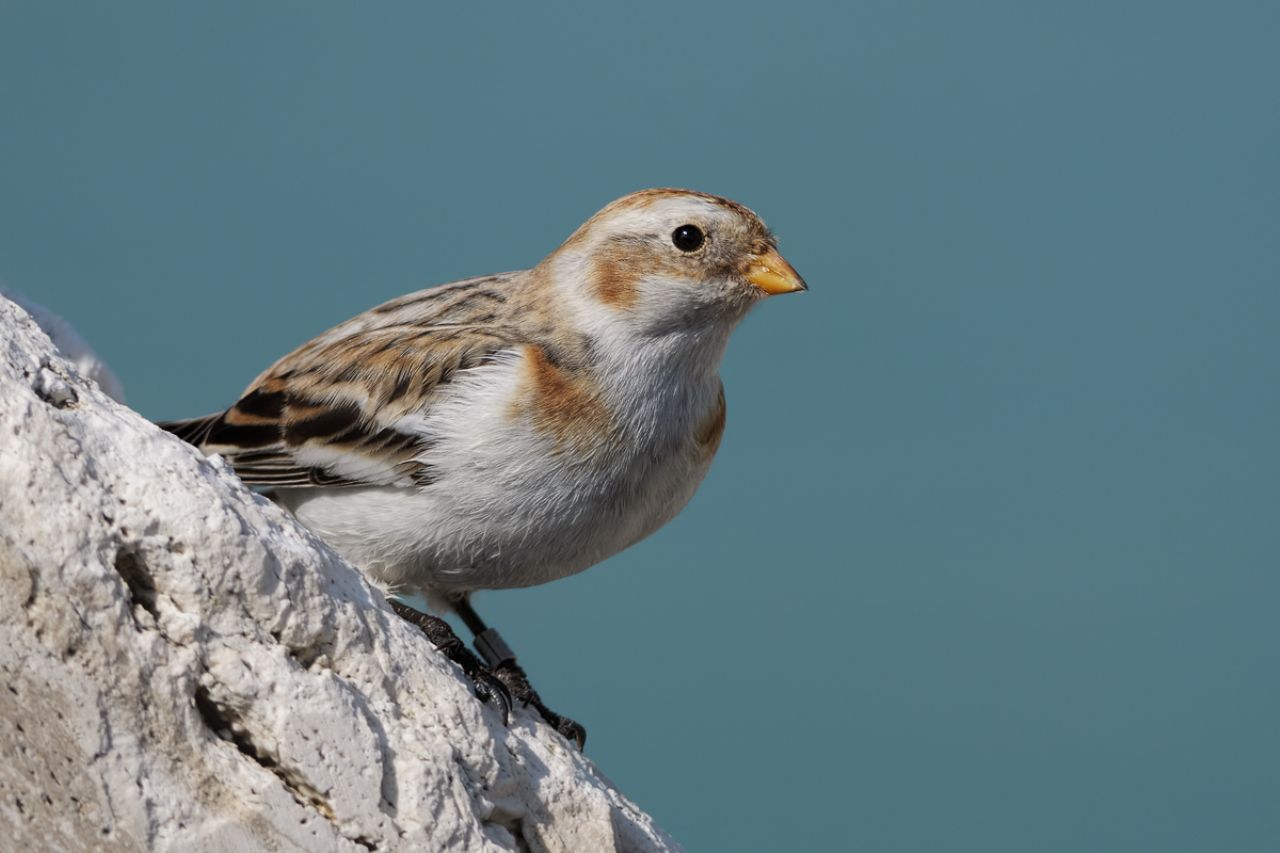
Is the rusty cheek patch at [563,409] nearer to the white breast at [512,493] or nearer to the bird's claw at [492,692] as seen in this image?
the white breast at [512,493]

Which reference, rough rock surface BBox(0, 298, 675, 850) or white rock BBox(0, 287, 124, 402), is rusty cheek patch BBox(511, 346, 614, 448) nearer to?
white rock BBox(0, 287, 124, 402)

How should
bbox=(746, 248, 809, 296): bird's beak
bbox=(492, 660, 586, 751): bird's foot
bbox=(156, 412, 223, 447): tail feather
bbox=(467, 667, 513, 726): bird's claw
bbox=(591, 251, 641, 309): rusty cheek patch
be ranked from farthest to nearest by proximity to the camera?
bbox=(156, 412, 223, 447): tail feather
bbox=(591, 251, 641, 309): rusty cheek patch
bbox=(746, 248, 809, 296): bird's beak
bbox=(492, 660, 586, 751): bird's foot
bbox=(467, 667, 513, 726): bird's claw

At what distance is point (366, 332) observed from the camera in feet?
17.3

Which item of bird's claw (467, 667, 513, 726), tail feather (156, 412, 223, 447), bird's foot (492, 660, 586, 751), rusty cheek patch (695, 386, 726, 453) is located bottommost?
bird's foot (492, 660, 586, 751)

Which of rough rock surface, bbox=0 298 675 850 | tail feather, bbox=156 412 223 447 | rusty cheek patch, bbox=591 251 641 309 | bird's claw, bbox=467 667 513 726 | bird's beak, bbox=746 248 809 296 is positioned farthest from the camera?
tail feather, bbox=156 412 223 447

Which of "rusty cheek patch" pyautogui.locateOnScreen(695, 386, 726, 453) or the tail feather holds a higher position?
"rusty cheek patch" pyautogui.locateOnScreen(695, 386, 726, 453)

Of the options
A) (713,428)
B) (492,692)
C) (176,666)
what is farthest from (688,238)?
(176,666)

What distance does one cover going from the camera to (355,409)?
500 cm

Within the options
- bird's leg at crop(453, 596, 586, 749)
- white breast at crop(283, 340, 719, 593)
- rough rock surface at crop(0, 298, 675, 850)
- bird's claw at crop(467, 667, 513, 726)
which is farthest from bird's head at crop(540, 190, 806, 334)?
rough rock surface at crop(0, 298, 675, 850)

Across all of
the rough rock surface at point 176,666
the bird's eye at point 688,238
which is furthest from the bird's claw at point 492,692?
the bird's eye at point 688,238

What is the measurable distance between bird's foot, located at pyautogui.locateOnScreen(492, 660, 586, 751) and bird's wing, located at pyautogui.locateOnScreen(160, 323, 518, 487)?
60cm

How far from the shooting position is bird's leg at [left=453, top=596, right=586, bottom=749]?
4594mm

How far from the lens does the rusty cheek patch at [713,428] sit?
4977 mm

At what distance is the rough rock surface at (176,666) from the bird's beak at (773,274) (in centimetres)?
182
